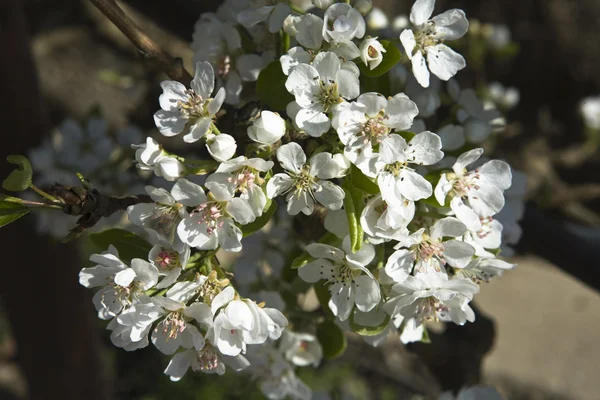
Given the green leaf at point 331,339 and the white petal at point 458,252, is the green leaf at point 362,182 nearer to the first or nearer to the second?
the white petal at point 458,252

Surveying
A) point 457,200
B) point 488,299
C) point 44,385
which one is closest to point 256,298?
point 457,200

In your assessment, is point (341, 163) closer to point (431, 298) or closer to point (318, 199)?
point (318, 199)

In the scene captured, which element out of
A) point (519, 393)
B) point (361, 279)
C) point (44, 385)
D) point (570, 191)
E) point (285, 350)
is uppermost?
point (361, 279)

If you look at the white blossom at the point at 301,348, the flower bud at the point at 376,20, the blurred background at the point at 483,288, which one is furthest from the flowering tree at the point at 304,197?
the blurred background at the point at 483,288

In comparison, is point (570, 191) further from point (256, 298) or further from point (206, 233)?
point (206, 233)

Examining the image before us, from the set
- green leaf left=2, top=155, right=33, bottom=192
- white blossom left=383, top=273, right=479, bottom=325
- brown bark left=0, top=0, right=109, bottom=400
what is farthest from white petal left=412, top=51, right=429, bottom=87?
brown bark left=0, top=0, right=109, bottom=400

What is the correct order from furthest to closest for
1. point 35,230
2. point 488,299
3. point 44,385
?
1. point 488,299
2. point 44,385
3. point 35,230
